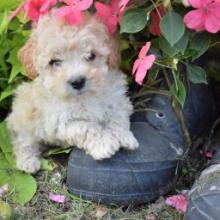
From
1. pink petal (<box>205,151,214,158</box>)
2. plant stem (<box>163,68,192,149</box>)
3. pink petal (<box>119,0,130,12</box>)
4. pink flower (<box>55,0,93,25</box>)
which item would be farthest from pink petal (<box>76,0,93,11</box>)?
pink petal (<box>205,151,214,158</box>)

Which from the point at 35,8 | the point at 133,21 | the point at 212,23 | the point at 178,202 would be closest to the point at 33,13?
the point at 35,8

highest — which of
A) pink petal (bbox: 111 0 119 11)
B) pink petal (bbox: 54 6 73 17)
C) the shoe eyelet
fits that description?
pink petal (bbox: 54 6 73 17)

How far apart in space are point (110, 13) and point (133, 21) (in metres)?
0.16

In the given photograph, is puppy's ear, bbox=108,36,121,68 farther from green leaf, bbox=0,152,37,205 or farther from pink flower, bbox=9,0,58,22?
green leaf, bbox=0,152,37,205

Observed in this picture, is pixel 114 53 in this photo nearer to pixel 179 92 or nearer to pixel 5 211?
pixel 179 92

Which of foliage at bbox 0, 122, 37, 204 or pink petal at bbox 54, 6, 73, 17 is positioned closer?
pink petal at bbox 54, 6, 73, 17

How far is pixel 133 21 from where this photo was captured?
2.48 m

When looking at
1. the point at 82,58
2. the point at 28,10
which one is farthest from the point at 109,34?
the point at 28,10

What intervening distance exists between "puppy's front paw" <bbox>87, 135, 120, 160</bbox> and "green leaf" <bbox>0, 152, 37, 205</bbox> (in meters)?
0.37

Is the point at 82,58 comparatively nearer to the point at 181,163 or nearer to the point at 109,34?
the point at 109,34

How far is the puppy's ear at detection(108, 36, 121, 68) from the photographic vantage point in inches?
104

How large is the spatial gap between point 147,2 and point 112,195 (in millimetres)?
869

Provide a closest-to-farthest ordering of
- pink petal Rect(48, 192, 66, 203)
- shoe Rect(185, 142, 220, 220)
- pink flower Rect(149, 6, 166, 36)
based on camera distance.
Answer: shoe Rect(185, 142, 220, 220) < pink flower Rect(149, 6, 166, 36) < pink petal Rect(48, 192, 66, 203)

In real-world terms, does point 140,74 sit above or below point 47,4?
below
